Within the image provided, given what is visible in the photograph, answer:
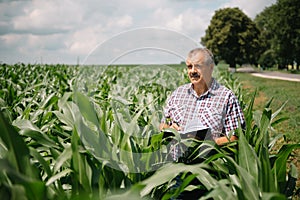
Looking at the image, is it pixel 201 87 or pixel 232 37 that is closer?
pixel 201 87

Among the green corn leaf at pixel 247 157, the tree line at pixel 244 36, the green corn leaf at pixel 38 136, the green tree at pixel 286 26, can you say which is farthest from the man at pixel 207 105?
the green tree at pixel 286 26

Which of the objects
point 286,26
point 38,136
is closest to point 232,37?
point 286,26

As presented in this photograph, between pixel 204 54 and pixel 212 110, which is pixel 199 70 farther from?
pixel 212 110

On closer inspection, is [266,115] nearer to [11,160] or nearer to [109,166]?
[109,166]

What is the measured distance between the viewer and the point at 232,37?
4312cm

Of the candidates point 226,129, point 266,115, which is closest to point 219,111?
point 226,129

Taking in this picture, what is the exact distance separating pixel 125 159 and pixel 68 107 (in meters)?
0.58

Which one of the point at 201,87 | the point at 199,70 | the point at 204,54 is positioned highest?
the point at 204,54

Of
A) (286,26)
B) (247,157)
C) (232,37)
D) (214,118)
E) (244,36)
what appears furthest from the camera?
(232,37)

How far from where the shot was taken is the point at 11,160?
120 cm

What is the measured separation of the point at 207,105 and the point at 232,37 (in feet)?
139

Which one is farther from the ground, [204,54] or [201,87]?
[204,54]

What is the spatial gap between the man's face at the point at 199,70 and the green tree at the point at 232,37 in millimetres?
39890

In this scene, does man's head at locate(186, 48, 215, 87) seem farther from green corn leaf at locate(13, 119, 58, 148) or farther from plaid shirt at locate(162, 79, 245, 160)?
green corn leaf at locate(13, 119, 58, 148)
